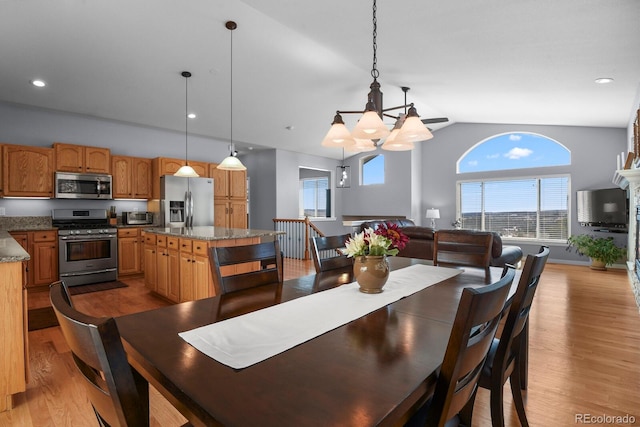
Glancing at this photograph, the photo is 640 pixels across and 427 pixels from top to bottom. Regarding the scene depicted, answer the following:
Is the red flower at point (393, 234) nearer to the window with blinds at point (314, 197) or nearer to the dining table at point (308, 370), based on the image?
the dining table at point (308, 370)

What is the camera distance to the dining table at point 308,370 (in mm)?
672

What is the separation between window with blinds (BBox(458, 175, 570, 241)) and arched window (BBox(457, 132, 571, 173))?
350 millimetres

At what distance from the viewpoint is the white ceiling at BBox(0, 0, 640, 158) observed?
3.00 m

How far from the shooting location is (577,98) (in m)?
4.87

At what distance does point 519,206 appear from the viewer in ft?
25.7

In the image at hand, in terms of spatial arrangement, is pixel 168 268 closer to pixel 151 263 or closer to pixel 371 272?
pixel 151 263

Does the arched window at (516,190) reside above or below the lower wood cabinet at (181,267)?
above

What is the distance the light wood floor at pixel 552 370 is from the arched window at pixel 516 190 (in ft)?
11.7

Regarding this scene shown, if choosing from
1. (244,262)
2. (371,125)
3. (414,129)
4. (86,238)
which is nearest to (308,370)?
(244,262)

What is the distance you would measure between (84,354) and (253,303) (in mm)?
768

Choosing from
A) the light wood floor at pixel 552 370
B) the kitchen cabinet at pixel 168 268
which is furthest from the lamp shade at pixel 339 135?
the kitchen cabinet at pixel 168 268

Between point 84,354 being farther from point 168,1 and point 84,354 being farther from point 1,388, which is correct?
point 168,1

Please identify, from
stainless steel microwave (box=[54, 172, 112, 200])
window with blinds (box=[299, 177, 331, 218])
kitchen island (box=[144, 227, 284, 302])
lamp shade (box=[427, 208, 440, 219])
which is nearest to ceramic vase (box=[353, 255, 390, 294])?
kitchen island (box=[144, 227, 284, 302])

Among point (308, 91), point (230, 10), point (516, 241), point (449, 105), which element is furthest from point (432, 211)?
point (230, 10)
